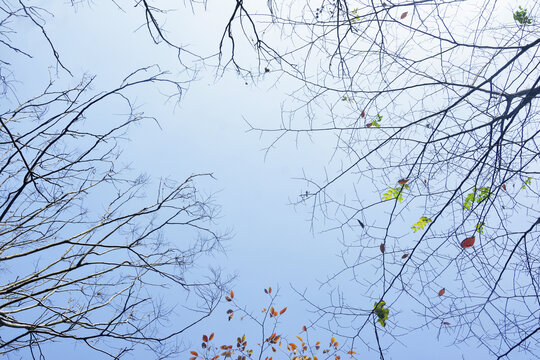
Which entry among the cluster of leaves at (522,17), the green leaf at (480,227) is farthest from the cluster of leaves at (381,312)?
the cluster of leaves at (522,17)

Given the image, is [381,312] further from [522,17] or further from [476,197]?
[522,17]

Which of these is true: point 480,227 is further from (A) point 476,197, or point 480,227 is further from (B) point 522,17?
(B) point 522,17

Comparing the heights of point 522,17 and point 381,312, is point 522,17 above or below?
above

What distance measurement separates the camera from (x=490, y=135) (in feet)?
8.66

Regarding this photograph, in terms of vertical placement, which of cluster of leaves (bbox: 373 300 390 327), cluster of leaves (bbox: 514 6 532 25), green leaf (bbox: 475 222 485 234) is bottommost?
cluster of leaves (bbox: 373 300 390 327)

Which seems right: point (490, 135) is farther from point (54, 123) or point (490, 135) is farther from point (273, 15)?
point (54, 123)

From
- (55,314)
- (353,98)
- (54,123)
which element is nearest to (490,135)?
(353,98)

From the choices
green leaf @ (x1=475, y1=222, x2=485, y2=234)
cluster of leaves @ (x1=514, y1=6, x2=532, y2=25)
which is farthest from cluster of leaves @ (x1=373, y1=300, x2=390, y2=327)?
cluster of leaves @ (x1=514, y1=6, x2=532, y2=25)

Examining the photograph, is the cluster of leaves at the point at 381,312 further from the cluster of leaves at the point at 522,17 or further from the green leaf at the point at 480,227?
the cluster of leaves at the point at 522,17

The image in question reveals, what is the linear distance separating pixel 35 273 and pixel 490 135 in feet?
17.0

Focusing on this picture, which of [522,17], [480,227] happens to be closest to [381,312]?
[480,227]

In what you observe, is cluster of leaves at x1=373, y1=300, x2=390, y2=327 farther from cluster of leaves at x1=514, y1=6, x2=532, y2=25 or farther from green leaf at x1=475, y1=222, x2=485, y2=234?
cluster of leaves at x1=514, y1=6, x2=532, y2=25

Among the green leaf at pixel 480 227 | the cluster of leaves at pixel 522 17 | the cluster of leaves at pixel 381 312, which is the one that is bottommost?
the cluster of leaves at pixel 381 312

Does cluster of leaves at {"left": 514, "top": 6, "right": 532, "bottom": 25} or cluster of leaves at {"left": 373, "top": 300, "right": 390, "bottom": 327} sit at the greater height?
cluster of leaves at {"left": 514, "top": 6, "right": 532, "bottom": 25}
